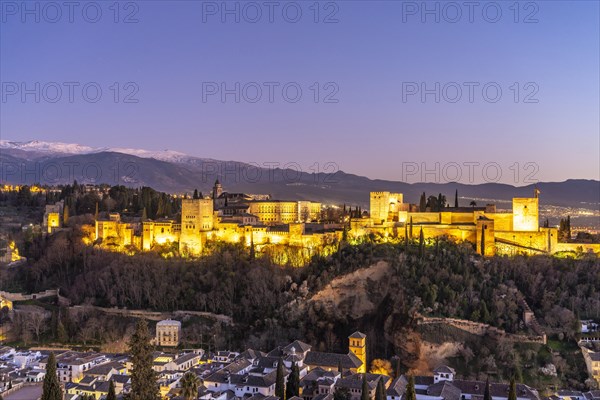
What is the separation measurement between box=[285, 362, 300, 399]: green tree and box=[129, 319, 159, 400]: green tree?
954 centimetres

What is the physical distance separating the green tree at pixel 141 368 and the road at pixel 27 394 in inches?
519

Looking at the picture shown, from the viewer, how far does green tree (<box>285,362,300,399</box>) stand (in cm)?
2828

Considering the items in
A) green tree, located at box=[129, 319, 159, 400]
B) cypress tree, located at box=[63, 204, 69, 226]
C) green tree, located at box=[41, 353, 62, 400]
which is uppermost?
cypress tree, located at box=[63, 204, 69, 226]

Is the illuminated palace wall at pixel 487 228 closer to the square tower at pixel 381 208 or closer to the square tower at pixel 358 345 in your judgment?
the square tower at pixel 381 208

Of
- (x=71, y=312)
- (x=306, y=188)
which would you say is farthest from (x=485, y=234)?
(x=306, y=188)

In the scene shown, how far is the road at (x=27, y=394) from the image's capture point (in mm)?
30492

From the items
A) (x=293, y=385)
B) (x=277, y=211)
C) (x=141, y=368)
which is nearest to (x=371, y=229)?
(x=277, y=211)

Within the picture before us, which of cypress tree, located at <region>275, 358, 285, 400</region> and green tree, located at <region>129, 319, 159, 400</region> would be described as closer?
green tree, located at <region>129, 319, 159, 400</region>

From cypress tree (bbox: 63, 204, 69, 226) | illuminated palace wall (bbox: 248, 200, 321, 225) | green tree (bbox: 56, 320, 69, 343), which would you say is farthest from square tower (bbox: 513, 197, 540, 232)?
cypress tree (bbox: 63, 204, 69, 226)

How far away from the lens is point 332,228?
49.2 metres

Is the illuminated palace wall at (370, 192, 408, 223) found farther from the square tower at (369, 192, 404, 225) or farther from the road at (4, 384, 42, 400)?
the road at (4, 384, 42, 400)

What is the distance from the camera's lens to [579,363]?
3238cm

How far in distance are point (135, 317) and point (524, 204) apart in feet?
94.2

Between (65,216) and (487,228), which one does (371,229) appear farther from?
(65,216)
